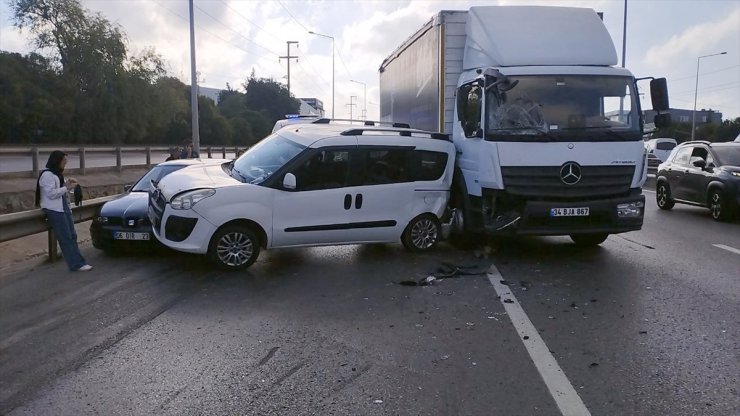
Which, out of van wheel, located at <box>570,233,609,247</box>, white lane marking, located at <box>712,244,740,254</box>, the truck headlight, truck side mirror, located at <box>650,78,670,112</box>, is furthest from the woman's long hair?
white lane marking, located at <box>712,244,740,254</box>

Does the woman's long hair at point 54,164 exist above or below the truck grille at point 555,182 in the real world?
above

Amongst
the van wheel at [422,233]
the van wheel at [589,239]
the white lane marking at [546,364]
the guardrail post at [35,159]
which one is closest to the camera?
the white lane marking at [546,364]

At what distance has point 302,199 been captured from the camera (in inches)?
331

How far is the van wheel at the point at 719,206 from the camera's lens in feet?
44.3

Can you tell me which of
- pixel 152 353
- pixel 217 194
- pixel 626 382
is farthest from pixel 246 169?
pixel 626 382

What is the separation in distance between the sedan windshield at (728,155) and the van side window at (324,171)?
9652 millimetres

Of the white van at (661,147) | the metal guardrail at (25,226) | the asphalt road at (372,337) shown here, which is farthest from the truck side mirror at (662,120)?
the white van at (661,147)

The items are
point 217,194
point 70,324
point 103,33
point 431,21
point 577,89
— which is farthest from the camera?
point 103,33

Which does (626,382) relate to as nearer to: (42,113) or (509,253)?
(509,253)

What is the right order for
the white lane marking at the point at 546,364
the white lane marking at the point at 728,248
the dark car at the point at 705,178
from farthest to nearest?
1. the dark car at the point at 705,178
2. the white lane marking at the point at 728,248
3. the white lane marking at the point at 546,364

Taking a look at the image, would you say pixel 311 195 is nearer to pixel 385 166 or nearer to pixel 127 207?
pixel 385 166

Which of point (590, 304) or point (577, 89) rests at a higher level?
point (577, 89)

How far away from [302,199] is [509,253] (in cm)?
351

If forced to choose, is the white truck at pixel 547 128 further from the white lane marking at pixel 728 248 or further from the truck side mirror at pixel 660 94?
the white lane marking at pixel 728 248
